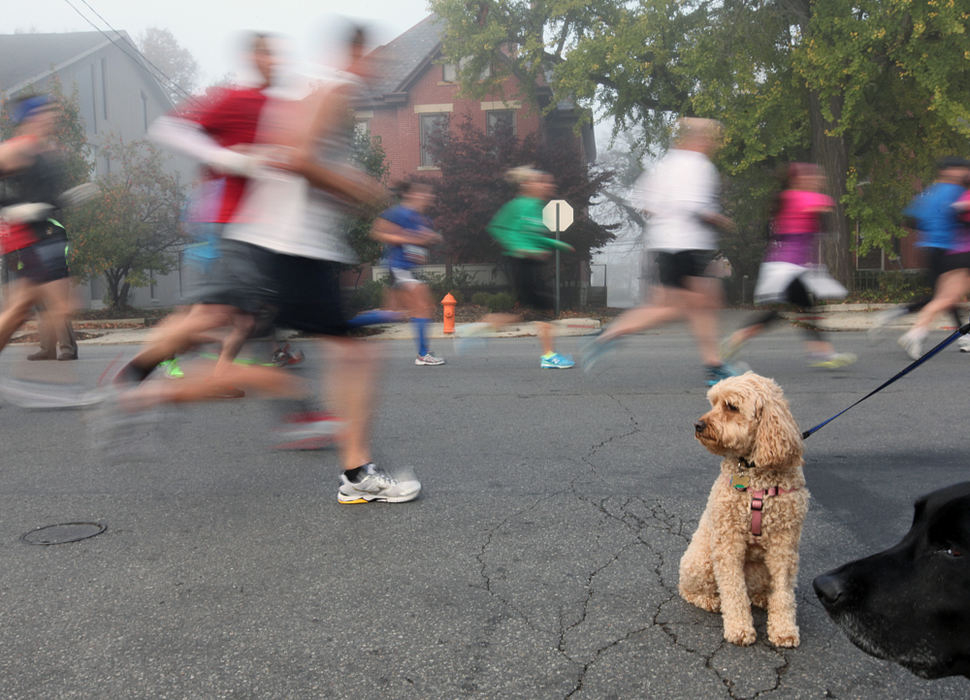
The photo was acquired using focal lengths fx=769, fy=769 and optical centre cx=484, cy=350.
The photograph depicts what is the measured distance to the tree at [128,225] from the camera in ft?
64.0

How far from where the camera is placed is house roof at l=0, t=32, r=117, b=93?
82.0 ft

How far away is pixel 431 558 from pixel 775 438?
166cm

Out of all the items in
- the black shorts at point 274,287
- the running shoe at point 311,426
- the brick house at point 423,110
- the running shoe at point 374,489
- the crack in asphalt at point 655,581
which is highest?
the brick house at point 423,110

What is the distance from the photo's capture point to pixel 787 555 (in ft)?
9.02

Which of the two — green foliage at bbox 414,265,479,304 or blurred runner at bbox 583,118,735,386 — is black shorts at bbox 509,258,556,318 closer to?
blurred runner at bbox 583,118,735,386

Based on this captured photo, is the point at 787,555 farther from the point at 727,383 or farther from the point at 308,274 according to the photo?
the point at 308,274

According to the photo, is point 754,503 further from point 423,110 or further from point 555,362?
point 423,110

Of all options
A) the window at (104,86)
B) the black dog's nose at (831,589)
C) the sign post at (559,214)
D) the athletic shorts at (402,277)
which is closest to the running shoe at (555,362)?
the athletic shorts at (402,277)

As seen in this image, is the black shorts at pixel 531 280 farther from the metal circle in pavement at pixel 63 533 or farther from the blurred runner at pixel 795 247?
the metal circle in pavement at pixel 63 533

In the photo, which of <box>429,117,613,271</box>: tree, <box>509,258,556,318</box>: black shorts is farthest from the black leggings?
A: <box>429,117,613,271</box>: tree

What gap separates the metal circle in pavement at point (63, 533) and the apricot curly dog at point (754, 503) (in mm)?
3060

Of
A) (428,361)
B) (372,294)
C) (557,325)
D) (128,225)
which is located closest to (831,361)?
(428,361)

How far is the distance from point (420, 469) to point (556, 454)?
0.96 m

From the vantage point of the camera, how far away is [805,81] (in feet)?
67.4
